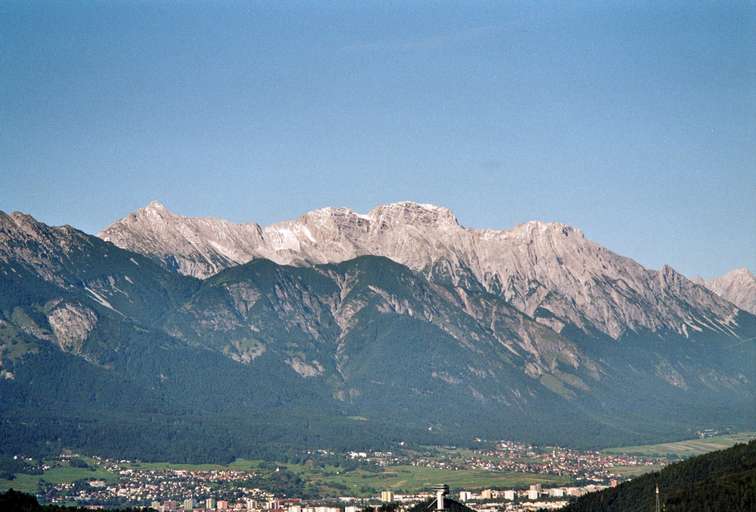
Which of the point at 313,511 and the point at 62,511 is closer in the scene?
the point at 62,511

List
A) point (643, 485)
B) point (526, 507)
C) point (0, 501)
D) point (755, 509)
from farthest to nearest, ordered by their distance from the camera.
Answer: point (526, 507)
point (643, 485)
point (0, 501)
point (755, 509)

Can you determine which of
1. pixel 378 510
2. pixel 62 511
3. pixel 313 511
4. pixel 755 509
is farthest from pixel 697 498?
pixel 313 511

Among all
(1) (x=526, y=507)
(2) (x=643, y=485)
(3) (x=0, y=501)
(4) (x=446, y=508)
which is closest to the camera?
(4) (x=446, y=508)

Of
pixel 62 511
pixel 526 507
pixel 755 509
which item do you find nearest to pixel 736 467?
pixel 755 509

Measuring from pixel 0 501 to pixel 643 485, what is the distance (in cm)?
6442

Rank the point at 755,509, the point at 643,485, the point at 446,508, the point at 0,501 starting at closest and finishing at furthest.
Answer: the point at 446,508 < the point at 755,509 < the point at 0,501 < the point at 643,485

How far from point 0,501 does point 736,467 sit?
71.6 metres

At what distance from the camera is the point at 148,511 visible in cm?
16950

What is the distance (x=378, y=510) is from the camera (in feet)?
503

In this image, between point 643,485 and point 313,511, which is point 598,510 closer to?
point 643,485

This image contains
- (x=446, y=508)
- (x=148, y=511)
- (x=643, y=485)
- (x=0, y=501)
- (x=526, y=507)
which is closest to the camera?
(x=446, y=508)

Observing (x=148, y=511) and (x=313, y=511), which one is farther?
(x=313, y=511)

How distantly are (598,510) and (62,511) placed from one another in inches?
2096

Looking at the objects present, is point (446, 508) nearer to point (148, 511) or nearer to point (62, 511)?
point (62, 511)
